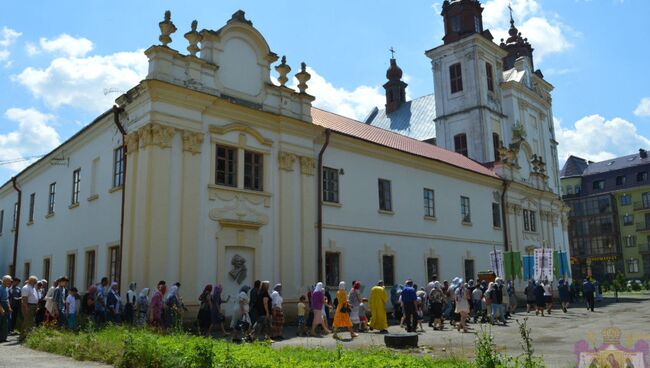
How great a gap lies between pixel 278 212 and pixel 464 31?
27858 millimetres

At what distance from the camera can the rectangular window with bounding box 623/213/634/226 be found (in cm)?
6888

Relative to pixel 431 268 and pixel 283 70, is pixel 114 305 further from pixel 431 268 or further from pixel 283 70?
pixel 431 268

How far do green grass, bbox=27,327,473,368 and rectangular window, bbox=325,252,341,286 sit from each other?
36.0 ft

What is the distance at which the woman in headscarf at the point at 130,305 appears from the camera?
1559 centimetres

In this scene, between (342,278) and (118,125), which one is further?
(342,278)

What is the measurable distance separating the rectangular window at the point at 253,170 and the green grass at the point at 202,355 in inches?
337

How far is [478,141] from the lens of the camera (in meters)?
39.6

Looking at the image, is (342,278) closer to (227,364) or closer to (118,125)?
(118,125)

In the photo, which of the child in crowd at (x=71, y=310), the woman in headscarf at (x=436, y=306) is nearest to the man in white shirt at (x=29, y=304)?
the child in crowd at (x=71, y=310)

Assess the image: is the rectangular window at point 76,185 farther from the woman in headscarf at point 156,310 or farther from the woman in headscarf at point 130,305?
the woman in headscarf at point 156,310

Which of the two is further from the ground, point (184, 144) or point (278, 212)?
point (184, 144)

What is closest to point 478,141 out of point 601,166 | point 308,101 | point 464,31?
point 464,31

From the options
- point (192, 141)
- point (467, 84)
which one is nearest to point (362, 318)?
point (192, 141)

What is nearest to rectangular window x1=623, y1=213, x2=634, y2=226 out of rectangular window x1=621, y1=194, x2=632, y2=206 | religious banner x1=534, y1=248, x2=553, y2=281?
rectangular window x1=621, y1=194, x2=632, y2=206
